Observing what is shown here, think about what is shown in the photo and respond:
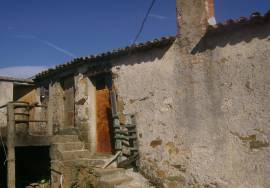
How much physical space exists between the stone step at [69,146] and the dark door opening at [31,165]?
1455mm

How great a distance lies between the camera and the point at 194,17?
773 centimetres

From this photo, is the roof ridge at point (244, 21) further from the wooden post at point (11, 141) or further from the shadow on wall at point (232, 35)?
the wooden post at point (11, 141)

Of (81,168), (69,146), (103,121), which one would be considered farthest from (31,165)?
(81,168)

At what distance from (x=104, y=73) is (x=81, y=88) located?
1.08 metres

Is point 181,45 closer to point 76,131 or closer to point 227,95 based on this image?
point 227,95

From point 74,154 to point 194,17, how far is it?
5054 mm

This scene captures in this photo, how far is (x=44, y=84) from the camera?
1270 centimetres

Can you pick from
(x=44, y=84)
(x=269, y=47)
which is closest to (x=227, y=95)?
(x=269, y=47)

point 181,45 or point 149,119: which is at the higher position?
point 181,45

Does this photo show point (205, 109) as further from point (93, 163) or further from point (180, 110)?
point (93, 163)

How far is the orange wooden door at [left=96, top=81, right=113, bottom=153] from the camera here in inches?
389

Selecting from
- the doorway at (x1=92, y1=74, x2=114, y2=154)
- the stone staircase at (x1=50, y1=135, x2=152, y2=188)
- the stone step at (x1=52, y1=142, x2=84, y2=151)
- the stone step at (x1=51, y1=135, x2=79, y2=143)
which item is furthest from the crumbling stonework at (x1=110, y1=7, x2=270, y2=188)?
the stone step at (x1=51, y1=135, x2=79, y2=143)

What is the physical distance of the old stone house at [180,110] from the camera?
662 cm

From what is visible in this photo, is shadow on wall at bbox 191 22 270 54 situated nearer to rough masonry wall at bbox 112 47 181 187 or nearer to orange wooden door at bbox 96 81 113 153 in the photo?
rough masonry wall at bbox 112 47 181 187
